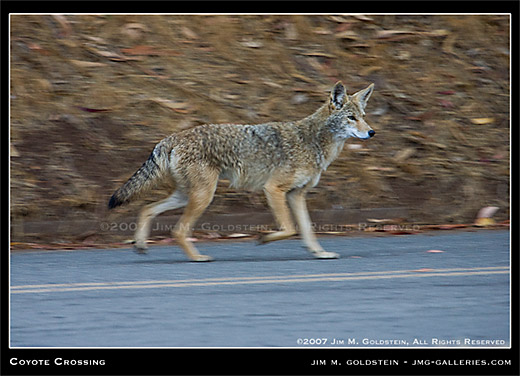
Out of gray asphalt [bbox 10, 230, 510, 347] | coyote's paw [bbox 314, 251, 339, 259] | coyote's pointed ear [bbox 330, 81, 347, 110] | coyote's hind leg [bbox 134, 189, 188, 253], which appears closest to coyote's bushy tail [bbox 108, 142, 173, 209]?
coyote's hind leg [bbox 134, 189, 188, 253]

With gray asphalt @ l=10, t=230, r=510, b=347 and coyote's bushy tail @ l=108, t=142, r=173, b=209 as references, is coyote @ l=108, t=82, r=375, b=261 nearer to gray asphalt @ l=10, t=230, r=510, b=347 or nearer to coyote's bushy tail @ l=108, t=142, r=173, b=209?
coyote's bushy tail @ l=108, t=142, r=173, b=209

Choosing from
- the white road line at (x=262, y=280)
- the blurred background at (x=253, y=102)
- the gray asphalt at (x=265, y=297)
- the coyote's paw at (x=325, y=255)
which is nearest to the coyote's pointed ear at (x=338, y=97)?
the gray asphalt at (x=265, y=297)

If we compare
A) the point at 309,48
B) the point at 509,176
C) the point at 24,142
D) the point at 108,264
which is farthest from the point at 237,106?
the point at 108,264

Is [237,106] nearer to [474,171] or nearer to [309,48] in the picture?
[309,48]

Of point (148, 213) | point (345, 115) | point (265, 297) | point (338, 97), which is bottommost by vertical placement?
point (148, 213)

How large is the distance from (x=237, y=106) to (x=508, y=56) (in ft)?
20.1

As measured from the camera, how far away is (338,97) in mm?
9852

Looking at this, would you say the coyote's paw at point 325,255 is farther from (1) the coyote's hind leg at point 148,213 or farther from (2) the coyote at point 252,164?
(1) the coyote's hind leg at point 148,213

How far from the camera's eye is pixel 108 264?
8867 mm

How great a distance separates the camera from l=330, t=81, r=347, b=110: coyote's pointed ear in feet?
32.1

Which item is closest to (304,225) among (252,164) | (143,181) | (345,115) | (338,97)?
(252,164)

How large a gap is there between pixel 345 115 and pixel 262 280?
9.33 ft

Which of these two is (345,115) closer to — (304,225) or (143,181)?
(304,225)

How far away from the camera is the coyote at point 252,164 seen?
9.20m
